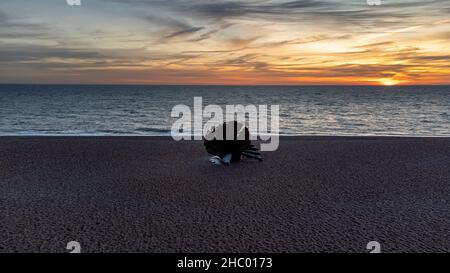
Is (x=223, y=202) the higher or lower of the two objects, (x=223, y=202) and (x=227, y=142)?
the lower

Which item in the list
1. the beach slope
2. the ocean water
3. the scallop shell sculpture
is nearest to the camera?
the beach slope

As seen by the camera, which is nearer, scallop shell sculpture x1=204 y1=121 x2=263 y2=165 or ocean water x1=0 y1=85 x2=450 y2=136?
scallop shell sculpture x1=204 y1=121 x2=263 y2=165

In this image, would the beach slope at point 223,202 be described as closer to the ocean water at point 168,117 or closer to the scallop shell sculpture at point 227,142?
the scallop shell sculpture at point 227,142

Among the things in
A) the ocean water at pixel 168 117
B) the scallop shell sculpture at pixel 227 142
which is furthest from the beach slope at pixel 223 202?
the ocean water at pixel 168 117

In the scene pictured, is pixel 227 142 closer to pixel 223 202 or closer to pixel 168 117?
pixel 223 202

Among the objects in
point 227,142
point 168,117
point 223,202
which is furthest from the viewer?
point 168,117

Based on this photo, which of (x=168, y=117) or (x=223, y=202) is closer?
(x=223, y=202)

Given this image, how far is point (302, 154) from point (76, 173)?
20.2ft

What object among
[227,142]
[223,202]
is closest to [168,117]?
[227,142]

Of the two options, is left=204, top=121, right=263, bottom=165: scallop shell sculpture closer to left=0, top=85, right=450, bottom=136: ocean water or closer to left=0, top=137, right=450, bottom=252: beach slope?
left=0, top=137, right=450, bottom=252: beach slope

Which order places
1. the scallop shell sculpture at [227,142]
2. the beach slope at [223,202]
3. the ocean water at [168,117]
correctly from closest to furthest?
the beach slope at [223,202] → the scallop shell sculpture at [227,142] → the ocean water at [168,117]

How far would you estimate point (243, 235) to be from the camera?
5.64 m

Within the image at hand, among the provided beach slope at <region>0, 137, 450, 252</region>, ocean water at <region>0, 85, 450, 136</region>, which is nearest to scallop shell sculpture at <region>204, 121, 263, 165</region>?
beach slope at <region>0, 137, 450, 252</region>

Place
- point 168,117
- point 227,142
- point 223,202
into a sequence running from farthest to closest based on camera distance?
1. point 168,117
2. point 227,142
3. point 223,202
